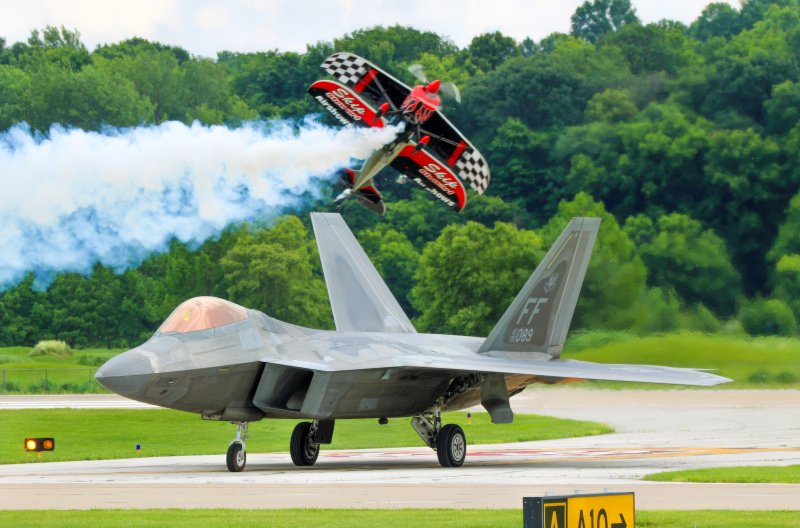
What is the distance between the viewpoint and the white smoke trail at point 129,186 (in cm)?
2208

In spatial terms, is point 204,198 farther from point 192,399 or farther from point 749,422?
point 749,422

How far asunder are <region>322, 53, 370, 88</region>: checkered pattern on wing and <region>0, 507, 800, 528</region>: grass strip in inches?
824

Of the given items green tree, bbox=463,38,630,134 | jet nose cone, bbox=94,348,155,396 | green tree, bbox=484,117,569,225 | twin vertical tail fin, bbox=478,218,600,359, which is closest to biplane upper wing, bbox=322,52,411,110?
twin vertical tail fin, bbox=478,218,600,359

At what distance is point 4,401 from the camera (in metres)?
36.0

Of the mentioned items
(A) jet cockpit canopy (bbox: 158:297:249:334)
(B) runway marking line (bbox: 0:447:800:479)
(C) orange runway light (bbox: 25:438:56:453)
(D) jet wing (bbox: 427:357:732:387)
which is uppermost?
(A) jet cockpit canopy (bbox: 158:297:249:334)

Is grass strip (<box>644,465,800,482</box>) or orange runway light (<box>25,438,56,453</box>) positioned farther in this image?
orange runway light (<box>25,438,56,453</box>)

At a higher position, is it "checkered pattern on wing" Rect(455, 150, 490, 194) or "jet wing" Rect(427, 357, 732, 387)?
"checkered pattern on wing" Rect(455, 150, 490, 194)

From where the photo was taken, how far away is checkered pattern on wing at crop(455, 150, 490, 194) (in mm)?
31672

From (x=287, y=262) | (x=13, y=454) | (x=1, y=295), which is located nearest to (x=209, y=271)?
(x=287, y=262)

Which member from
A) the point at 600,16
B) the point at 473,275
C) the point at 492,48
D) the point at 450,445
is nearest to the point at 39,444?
the point at 450,445

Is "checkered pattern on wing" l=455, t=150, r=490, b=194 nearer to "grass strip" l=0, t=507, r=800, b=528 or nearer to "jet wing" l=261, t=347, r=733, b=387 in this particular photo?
"jet wing" l=261, t=347, r=733, b=387

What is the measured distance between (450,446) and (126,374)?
5992 mm

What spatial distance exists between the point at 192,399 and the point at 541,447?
31.5ft

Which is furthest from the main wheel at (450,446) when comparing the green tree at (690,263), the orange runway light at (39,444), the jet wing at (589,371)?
the green tree at (690,263)
